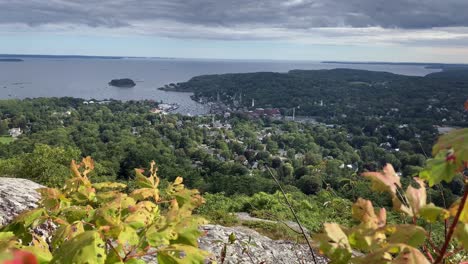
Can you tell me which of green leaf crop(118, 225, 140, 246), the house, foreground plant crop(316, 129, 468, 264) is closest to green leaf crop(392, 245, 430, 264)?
foreground plant crop(316, 129, 468, 264)

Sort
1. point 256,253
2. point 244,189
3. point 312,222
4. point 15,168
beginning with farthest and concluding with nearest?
1. point 244,189
2. point 15,168
3. point 312,222
4. point 256,253

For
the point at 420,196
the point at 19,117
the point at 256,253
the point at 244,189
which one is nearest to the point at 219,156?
the point at 244,189

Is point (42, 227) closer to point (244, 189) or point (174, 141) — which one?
point (244, 189)

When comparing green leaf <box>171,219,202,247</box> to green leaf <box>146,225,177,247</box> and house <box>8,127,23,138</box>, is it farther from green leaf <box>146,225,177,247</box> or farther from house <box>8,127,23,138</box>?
house <box>8,127,23,138</box>

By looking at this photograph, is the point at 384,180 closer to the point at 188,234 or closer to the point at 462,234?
the point at 462,234

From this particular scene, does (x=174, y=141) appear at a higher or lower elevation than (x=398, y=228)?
lower

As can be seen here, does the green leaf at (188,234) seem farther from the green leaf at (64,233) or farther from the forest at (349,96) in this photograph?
the forest at (349,96)

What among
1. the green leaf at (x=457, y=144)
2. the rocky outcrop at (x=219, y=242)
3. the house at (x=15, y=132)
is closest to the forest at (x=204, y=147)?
the house at (x=15, y=132)
